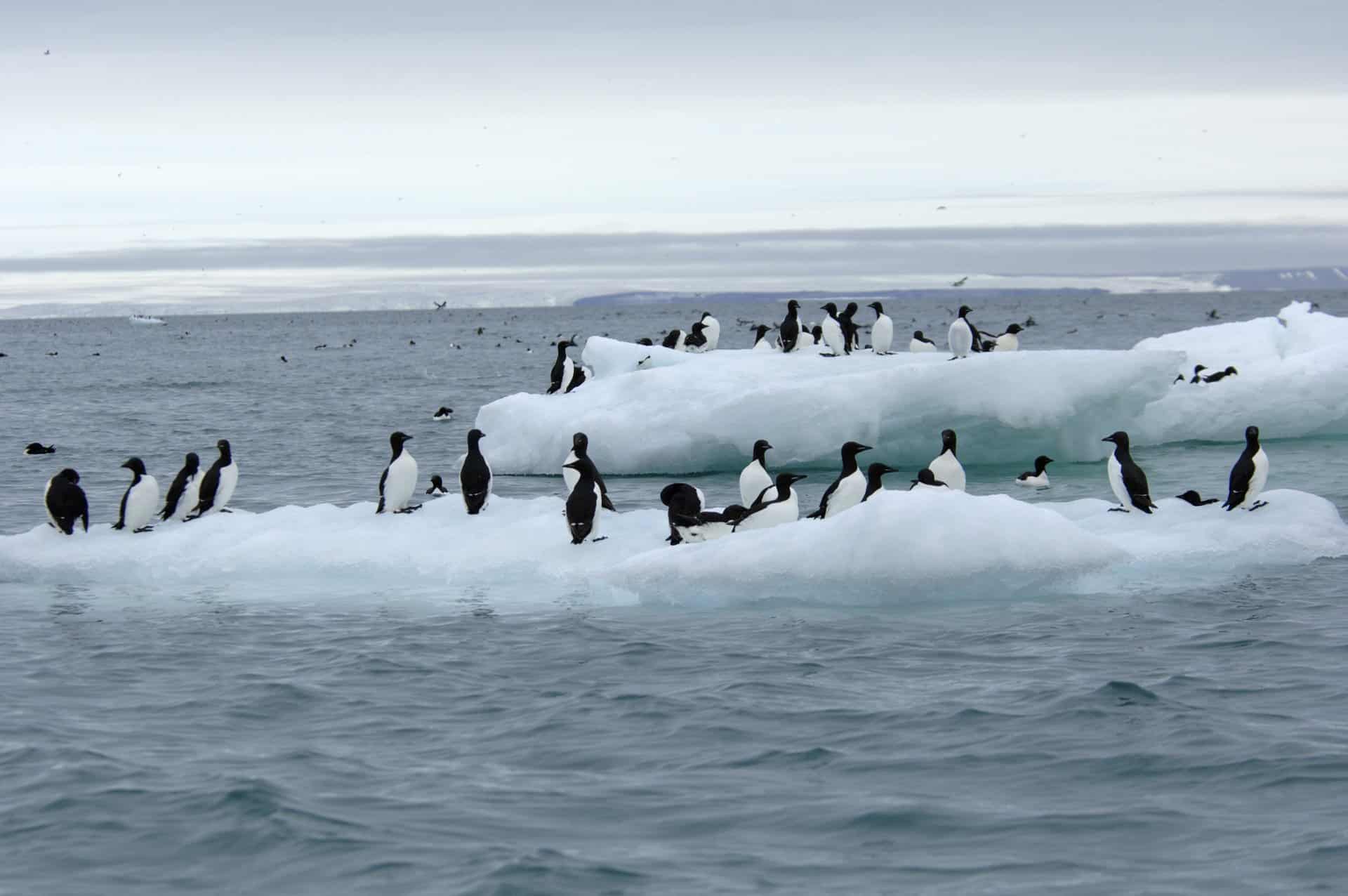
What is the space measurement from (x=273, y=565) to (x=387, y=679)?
4250 millimetres

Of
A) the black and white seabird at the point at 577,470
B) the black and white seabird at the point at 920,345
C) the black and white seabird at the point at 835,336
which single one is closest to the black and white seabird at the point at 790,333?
the black and white seabird at the point at 835,336

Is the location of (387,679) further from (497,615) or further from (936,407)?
(936,407)

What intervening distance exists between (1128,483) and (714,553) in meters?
4.70

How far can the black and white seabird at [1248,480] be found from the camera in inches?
539

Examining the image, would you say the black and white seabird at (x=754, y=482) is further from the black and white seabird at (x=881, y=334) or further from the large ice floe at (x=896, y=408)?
the black and white seabird at (x=881, y=334)

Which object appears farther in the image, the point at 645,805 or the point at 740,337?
the point at 740,337

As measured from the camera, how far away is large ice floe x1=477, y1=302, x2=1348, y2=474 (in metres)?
21.1

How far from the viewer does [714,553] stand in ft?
39.2

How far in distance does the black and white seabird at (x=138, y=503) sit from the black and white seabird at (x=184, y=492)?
626 mm

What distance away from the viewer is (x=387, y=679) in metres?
9.70

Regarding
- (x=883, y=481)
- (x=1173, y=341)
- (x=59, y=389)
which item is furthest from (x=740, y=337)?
(x=883, y=481)

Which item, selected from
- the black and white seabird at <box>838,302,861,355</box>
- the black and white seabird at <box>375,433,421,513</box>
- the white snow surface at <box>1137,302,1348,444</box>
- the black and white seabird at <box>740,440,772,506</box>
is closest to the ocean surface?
the black and white seabird at <box>375,433,421,513</box>

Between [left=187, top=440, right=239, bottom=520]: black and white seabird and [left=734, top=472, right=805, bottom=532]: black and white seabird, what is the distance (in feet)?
19.4

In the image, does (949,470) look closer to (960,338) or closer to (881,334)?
(960,338)
